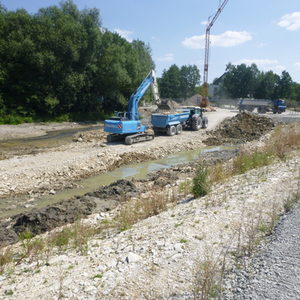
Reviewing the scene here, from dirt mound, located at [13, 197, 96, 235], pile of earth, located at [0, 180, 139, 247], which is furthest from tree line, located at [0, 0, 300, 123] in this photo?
dirt mound, located at [13, 197, 96, 235]

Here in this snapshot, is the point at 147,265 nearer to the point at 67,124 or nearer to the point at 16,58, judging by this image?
the point at 67,124

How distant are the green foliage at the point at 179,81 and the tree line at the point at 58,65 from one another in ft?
166

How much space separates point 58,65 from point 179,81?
202 ft

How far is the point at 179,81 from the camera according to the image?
88812 mm

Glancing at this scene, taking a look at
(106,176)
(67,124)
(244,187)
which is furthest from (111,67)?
(244,187)

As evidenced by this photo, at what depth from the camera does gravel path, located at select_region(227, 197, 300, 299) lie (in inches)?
141

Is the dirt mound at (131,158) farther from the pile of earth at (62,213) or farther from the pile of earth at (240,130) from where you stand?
the pile of earth at (240,130)

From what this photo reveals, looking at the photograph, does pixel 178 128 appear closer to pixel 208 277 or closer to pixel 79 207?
pixel 79 207

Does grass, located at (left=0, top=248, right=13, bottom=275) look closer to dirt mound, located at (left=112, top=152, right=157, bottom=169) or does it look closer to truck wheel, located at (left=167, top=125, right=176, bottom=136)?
dirt mound, located at (left=112, top=152, right=157, bottom=169)

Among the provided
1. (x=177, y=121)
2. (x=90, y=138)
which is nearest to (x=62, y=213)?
(x=90, y=138)

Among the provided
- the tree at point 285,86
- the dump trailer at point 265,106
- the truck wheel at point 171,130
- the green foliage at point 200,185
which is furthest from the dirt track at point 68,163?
the tree at point 285,86

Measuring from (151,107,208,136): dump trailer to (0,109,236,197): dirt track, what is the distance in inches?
57.4

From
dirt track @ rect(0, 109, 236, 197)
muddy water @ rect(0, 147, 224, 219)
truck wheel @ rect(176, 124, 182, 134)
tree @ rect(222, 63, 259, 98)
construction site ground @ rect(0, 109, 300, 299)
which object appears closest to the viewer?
construction site ground @ rect(0, 109, 300, 299)

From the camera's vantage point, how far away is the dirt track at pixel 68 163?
37.4ft
